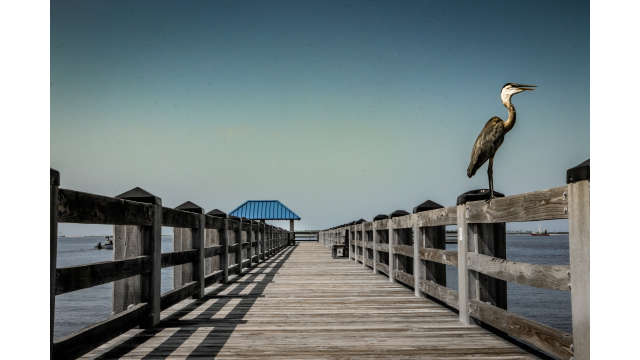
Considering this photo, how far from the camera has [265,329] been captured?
4.70 metres

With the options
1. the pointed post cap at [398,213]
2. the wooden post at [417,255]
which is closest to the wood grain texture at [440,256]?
the wooden post at [417,255]

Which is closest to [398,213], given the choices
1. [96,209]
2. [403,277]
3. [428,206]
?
[403,277]

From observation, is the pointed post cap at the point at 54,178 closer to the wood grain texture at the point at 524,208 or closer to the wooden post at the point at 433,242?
the wood grain texture at the point at 524,208

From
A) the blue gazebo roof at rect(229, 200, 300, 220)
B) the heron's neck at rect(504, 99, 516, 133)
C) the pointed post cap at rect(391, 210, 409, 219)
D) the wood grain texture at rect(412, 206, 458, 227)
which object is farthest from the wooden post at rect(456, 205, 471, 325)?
the blue gazebo roof at rect(229, 200, 300, 220)

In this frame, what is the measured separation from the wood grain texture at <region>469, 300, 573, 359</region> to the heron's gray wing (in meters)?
1.39

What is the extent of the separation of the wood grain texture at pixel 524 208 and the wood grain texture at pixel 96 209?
9.91 feet

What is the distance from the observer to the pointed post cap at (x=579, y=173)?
2865 mm

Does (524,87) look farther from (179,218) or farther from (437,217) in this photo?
(179,218)
